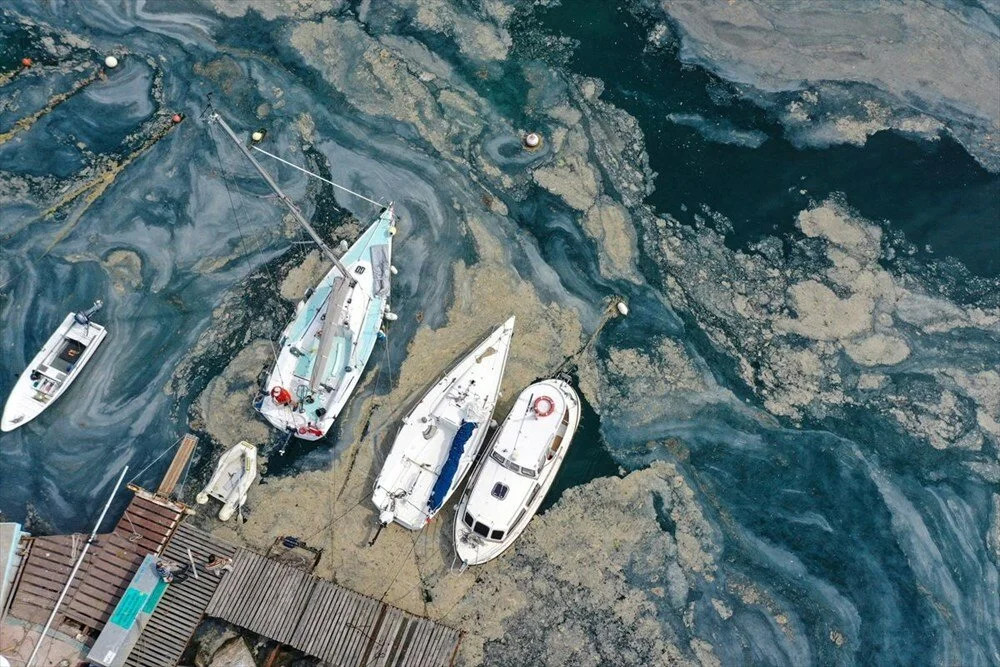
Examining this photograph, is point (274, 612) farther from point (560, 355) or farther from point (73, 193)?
point (73, 193)

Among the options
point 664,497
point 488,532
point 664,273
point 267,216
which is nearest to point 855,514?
point 664,497

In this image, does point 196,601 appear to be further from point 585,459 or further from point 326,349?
point 585,459

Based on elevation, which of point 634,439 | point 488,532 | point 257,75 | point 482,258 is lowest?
point 488,532

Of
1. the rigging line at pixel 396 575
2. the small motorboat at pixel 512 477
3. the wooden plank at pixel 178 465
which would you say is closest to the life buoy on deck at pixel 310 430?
the wooden plank at pixel 178 465

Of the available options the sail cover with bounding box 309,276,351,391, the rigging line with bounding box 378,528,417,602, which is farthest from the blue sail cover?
the sail cover with bounding box 309,276,351,391

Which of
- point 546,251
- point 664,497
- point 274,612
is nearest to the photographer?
point 274,612

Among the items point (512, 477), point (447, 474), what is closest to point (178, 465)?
point (447, 474)

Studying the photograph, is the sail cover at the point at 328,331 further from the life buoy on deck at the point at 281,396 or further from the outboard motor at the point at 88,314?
the outboard motor at the point at 88,314

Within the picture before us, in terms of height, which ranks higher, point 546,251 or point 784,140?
point 784,140
